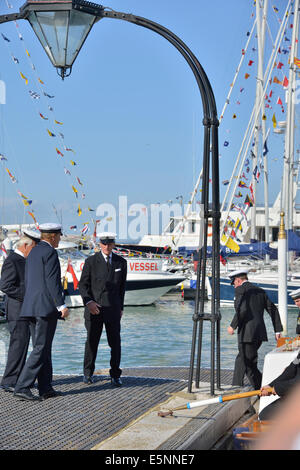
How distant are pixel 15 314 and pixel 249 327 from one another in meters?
2.74

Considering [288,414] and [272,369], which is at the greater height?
[288,414]

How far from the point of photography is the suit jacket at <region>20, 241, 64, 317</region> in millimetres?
6723

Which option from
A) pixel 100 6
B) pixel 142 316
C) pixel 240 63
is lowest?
pixel 142 316

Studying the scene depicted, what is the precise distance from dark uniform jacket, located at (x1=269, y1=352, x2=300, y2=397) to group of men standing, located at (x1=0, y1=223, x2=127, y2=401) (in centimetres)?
219

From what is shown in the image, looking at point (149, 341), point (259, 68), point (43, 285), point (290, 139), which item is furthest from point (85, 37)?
Answer: point (259, 68)

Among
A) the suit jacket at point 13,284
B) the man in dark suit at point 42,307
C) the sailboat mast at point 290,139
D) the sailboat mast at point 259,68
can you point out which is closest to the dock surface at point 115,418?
the man in dark suit at point 42,307

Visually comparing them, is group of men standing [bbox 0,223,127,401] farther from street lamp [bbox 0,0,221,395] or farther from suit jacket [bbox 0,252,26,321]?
street lamp [bbox 0,0,221,395]

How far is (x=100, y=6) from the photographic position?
651 centimetres

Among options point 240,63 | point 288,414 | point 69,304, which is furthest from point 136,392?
point 240,63

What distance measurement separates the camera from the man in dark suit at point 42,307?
21.8 feet

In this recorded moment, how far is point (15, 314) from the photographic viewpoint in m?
7.14

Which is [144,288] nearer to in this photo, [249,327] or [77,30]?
[249,327]
